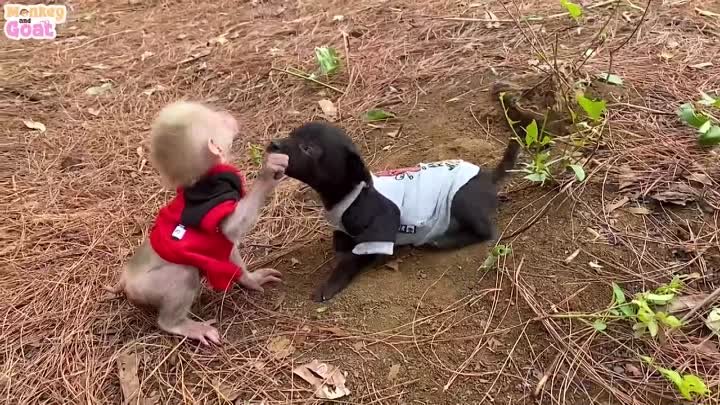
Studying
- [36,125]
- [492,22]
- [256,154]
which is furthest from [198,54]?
[492,22]

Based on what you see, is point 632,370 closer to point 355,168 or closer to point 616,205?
point 616,205

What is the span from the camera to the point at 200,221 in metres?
2.72

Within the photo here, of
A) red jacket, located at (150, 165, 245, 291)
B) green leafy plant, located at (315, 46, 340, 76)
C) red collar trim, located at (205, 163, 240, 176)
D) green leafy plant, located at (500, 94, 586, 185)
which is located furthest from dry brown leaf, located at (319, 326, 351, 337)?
green leafy plant, located at (315, 46, 340, 76)

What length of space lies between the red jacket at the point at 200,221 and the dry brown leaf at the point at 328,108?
72.7 inches

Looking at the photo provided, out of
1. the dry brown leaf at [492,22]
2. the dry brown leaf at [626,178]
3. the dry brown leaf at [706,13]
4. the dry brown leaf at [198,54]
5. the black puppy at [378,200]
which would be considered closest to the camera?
the black puppy at [378,200]

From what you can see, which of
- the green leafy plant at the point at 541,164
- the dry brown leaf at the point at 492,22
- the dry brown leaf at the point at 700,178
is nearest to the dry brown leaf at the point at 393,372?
the green leafy plant at the point at 541,164

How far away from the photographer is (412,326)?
2840mm

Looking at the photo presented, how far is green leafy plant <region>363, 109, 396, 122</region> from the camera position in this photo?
14.6 ft

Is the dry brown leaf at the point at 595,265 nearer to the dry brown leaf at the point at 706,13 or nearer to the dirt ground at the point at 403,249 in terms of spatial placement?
the dirt ground at the point at 403,249

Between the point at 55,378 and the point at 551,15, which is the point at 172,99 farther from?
the point at 551,15

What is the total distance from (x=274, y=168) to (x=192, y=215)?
16.7 inches

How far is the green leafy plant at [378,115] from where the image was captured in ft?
14.6

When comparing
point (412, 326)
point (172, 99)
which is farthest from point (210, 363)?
point (172, 99)

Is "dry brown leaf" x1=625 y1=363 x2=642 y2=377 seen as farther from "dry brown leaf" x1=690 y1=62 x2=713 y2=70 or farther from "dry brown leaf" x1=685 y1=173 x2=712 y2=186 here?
"dry brown leaf" x1=690 y1=62 x2=713 y2=70
